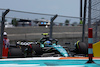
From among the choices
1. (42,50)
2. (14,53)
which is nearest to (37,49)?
(42,50)

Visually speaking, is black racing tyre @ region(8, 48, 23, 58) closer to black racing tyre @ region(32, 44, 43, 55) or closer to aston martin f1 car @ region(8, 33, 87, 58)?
aston martin f1 car @ region(8, 33, 87, 58)

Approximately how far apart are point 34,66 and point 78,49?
16.2ft

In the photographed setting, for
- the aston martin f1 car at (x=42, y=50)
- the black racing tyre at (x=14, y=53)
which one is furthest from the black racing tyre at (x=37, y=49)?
the black racing tyre at (x=14, y=53)

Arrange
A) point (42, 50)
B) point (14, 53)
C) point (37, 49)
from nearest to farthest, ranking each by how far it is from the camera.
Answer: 1. point (14, 53)
2. point (42, 50)
3. point (37, 49)

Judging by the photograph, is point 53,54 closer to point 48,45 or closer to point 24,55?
point 48,45

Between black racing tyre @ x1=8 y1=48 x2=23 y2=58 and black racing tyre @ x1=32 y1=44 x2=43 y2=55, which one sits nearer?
black racing tyre @ x1=8 y1=48 x2=23 y2=58

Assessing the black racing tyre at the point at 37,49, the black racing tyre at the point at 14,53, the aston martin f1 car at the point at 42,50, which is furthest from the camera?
the black racing tyre at the point at 37,49

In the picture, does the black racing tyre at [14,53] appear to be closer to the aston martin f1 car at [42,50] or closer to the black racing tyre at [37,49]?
the aston martin f1 car at [42,50]

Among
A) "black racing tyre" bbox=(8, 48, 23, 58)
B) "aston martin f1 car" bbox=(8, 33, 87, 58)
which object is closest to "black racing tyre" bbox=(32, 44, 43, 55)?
"aston martin f1 car" bbox=(8, 33, 87, 58)

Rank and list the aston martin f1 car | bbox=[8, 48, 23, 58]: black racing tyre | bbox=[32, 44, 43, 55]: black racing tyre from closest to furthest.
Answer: bbox=[8, 48, 23, 58]: black racing tyre < the aston martin f1 car < bbox=[32, 44, 43, 55]: black racing tyre

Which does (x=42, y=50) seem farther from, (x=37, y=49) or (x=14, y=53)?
(x=14, y=53)

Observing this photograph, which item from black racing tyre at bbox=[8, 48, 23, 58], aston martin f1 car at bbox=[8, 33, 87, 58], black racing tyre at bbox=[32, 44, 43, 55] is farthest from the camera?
black racing tyre at bbox=[32, 44, 43, 55]

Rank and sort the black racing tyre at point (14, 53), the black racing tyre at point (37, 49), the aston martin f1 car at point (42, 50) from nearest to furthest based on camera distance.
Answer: the black racing tyre at point (14, 53) < the aston martin f1 car at point (42, 50) < the black racing tyre at point (37, 49)

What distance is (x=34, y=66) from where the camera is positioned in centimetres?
463
